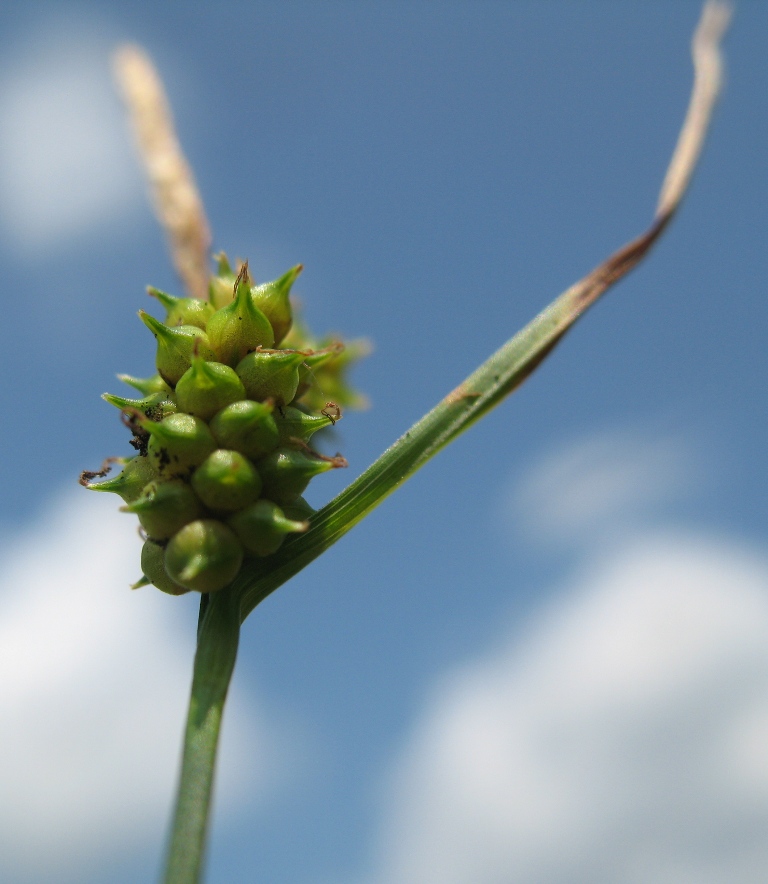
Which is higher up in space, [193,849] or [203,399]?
[203,399]

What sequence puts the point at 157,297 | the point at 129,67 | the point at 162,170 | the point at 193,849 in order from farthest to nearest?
the point at 129,67 → the point at 162,170 → the point at 157,297 → the point at 193,849

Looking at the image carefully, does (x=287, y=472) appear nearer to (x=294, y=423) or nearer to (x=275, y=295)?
(x=294, y=423)

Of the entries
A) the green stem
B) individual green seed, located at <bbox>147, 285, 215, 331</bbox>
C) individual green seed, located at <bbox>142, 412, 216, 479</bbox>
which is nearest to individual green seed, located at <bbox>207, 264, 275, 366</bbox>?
individual green seed, located at <bbox>147, 285, 215, 331</bbox>

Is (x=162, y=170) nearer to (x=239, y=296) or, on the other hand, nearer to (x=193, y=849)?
(x=239, y=296)

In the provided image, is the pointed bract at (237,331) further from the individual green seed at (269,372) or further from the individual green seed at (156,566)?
the individual green seed at (156,566)

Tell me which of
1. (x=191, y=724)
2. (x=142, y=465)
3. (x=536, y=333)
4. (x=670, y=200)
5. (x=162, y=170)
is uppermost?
(x=162, y=170)

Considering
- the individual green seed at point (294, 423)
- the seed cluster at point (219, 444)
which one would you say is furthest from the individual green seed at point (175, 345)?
the individual green seed at point (294, 423)

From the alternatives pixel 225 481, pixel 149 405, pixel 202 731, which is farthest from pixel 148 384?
pixel 202 731

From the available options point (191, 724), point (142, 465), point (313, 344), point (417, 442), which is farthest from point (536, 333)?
point (313, 344)
